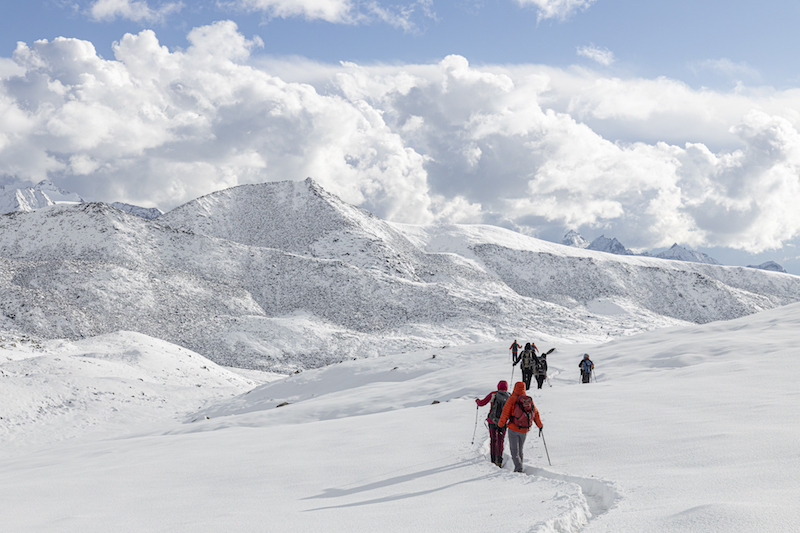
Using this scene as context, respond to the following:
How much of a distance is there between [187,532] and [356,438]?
643 cm

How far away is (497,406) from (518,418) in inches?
29.5

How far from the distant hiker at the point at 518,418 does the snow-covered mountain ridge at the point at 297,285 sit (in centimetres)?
3784

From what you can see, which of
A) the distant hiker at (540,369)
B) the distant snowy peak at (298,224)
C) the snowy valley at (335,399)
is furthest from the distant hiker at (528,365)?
the distant snowy peak at (298,224)

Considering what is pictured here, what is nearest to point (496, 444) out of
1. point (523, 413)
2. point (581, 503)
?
point (523, 413)

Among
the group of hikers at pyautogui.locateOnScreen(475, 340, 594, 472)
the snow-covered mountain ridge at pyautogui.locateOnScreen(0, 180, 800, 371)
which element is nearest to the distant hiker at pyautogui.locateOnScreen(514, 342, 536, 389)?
the group of hikers at pyautogui.locateOnScreen(475, 340, 594, 472)

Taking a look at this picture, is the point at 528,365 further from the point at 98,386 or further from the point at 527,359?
the point at 98,386

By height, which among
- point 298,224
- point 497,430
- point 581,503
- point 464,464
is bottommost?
point 464,464

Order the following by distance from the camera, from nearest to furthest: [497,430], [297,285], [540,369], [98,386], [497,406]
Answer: [497,430] → [497,406] → [540,369] → [98,386] → [297,285]

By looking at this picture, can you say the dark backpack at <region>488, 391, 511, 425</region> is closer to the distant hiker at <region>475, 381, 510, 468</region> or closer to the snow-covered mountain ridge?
the distant hiker at <region>475, 381, 510, 468</region>

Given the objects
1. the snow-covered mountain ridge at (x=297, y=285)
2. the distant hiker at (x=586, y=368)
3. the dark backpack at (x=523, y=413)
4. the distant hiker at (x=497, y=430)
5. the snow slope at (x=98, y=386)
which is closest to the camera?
the dark backpack at (x=523, y=413)

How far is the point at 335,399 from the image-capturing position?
22328 mm

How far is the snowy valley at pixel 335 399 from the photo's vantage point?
683cm

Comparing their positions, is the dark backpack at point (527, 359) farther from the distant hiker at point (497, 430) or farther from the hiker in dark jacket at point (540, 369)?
the distant hiker at point (497, 430)

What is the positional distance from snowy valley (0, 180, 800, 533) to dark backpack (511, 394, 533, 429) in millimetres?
863
